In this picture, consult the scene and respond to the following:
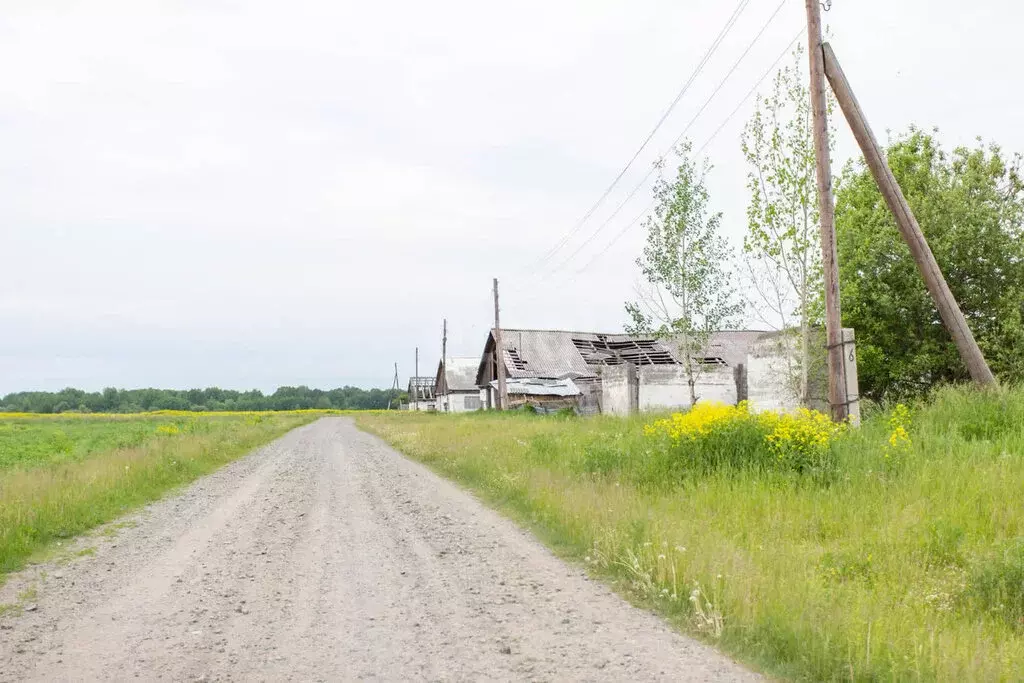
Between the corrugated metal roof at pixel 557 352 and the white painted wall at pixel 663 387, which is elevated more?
the corrugated metal roof at pixel 557 352

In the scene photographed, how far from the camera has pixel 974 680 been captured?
420cm

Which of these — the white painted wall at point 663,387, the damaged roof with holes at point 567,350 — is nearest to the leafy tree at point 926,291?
the white painted wall at point 663,387

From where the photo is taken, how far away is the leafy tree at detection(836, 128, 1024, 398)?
19.8 meters

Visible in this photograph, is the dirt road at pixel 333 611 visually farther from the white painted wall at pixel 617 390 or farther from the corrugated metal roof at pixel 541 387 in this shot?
the corrugated metal roof at pixel 541 387

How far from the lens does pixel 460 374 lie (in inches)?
3063

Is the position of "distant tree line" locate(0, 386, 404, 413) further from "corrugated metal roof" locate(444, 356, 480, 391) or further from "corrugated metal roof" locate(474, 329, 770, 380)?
"corrugated metal roof" locate(474, 329, 770, 380)

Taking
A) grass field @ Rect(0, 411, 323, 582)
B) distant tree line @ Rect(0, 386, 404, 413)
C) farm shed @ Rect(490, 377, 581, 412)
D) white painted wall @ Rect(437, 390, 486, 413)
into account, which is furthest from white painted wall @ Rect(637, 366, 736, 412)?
distant tree line @ Rect(0, 386, 404, 413)

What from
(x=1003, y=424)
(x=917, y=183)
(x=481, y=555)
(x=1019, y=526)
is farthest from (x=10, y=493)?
(x=917, y=183)

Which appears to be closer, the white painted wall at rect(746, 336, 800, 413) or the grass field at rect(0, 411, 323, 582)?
the grass field at rect(0, 411, 323, 582)

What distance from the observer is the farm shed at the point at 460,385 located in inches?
2995

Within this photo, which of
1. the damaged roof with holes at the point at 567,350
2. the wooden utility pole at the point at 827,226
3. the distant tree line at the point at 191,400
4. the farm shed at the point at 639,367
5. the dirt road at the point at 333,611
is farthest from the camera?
the distant tree line at the point at 191,400

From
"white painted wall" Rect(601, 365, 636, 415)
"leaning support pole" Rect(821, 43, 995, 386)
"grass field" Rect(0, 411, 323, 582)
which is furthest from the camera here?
"white painted wall" Rect(601, 365, 636, 415)

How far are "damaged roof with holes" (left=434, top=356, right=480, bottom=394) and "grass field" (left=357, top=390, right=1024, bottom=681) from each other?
207ft

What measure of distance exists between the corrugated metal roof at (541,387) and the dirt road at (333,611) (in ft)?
146
